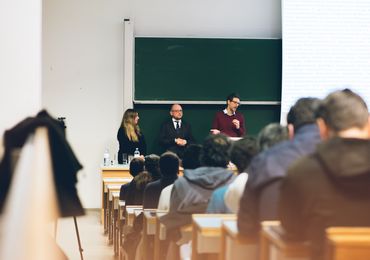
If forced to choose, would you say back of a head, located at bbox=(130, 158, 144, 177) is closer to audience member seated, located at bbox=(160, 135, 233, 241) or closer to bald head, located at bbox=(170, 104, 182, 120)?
audience member seated, located at bbox=(160, 135, 233, 241)

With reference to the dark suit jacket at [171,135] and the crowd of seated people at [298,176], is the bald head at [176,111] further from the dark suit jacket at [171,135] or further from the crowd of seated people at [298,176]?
the crowd of seated people at [298,176]

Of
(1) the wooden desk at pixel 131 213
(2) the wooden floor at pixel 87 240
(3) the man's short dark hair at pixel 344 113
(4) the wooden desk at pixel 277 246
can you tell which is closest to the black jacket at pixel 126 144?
(2) the wooden floor at pixel 87 240

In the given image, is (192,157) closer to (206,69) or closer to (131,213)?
(131,213)

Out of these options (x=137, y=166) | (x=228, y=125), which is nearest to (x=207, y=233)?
(x=137, y=166)

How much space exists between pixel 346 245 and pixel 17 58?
3.83 metres

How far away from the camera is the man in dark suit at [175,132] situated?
35.2 feet

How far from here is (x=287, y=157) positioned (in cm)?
321

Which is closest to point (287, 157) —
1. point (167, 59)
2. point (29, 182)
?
point (29, 182)

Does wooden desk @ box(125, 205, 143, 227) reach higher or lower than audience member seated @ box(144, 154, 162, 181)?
lower

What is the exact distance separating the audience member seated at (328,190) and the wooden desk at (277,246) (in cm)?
5

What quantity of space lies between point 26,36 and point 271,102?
6.37 metres

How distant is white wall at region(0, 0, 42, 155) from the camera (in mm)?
5535

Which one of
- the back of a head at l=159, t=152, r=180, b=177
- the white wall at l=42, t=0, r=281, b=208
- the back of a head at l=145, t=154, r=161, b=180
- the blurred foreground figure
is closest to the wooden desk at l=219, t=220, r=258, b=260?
the blurred foreground figure

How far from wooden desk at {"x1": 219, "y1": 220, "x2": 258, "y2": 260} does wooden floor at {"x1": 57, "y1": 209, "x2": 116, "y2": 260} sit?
312 cm
